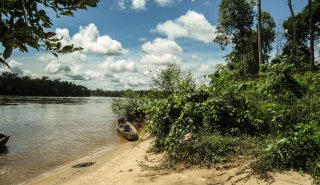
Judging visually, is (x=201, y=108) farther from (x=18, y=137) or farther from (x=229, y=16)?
(x=229, y=16)

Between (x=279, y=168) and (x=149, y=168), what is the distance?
397 centimetres

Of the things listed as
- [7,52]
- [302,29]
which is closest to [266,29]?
[302,29]

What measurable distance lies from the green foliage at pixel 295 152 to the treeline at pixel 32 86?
124027mm

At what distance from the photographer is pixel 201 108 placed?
10.7 m

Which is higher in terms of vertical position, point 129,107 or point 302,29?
point 302,29

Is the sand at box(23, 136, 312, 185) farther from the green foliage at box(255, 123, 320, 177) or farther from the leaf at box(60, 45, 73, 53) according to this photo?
the leaf at box(60, 45, 73, 53)

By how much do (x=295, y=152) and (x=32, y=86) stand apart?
147 metres

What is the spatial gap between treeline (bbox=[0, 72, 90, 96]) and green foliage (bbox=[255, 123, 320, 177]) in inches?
4883

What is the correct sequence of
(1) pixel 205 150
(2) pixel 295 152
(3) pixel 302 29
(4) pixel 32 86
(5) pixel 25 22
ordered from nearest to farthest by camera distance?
(5) pixel 25 22 < (2) pixel 295 152 < (1) pixel 205 150 < (3) pixel 302 29 < (4) pixel 32 86

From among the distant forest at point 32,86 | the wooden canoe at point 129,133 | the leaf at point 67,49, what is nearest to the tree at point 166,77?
the wooden canoe at point 129,133

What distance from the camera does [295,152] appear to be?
679cm

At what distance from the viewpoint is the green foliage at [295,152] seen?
6.70 m

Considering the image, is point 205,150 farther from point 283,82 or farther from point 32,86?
point 32,86

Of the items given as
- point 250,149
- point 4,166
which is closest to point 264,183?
point 250,149
